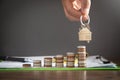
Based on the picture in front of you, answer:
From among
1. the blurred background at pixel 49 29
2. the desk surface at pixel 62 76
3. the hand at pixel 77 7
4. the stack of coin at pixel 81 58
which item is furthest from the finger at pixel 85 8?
the blurred background at pixel 49 29

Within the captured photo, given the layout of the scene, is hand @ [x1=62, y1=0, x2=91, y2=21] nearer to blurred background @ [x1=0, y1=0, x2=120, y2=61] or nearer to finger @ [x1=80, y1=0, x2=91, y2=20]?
finger @ [x1=80, y1=0, x2=91, y2=20]

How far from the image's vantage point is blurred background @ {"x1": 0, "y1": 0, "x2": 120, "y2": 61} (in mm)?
2639

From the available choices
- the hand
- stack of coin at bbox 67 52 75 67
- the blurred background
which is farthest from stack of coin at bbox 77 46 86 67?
the blurred background

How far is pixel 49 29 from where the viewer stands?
2662 mm

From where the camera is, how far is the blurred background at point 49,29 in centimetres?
264

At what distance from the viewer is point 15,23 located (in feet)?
8.77

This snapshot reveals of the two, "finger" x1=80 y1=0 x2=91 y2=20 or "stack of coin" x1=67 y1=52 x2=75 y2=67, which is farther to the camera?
"stack of coin" x1=67 y1=52 x2=75 y2=67

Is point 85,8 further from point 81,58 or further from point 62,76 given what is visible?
point 81,58

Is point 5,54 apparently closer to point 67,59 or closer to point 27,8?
point 27,8

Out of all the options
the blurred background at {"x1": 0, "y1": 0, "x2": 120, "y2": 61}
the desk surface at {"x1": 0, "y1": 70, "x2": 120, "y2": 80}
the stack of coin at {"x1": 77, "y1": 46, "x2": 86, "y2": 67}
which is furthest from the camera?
the blurred background at {"x1": 0, "y1": 0, "x2": 120, "y2": 61}

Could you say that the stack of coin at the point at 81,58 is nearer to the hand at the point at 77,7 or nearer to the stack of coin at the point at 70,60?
the stack of coin at the point at 70,60

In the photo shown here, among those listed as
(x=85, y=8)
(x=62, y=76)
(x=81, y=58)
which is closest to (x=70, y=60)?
(x=81, y=58)

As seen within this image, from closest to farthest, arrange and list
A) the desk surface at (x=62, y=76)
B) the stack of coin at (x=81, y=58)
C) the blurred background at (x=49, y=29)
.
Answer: the desk surface at (x=62, y=76) → the stack of coin at (x=81, y=58) → the blurred background at (x=49, y=29)

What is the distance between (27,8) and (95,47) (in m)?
0.76
